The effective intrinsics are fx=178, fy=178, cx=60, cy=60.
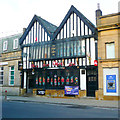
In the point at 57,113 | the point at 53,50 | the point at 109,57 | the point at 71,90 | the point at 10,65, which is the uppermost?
the point at 53,50

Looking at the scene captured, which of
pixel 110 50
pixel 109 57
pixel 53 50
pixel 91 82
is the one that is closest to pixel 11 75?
pixel 53 50

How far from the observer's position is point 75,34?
1894 cm

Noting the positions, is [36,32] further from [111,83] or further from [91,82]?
[111,83]

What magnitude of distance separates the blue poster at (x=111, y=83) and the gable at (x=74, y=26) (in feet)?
15.6

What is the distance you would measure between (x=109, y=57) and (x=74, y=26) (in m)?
5.08

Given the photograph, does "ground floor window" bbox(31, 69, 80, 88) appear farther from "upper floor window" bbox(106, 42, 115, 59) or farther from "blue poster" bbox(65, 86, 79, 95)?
"upper floor window" bbox(106, 42, 115, 59)

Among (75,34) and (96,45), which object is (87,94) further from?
(75,34)

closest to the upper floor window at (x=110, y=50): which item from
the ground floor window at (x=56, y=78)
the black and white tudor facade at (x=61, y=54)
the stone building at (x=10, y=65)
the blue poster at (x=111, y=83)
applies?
the black and white tudor facade at (x=61, y=54)

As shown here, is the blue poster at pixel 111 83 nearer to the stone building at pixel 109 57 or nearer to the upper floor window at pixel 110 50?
the stone building at pixel 109 57

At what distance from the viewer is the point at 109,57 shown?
16938 mm

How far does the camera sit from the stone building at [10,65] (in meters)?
22.7

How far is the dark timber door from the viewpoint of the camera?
17.7 m

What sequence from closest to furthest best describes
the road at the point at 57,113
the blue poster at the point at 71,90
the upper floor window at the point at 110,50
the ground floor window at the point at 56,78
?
the road at the point at 57,113, the upper floor window at the point at 110,50, the blue poster at the point at 71,90, the ground floor window at the point at 56,78

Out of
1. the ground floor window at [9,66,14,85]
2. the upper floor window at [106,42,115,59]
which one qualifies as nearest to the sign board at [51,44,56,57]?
the upper floor window at [106,42,115,59]
